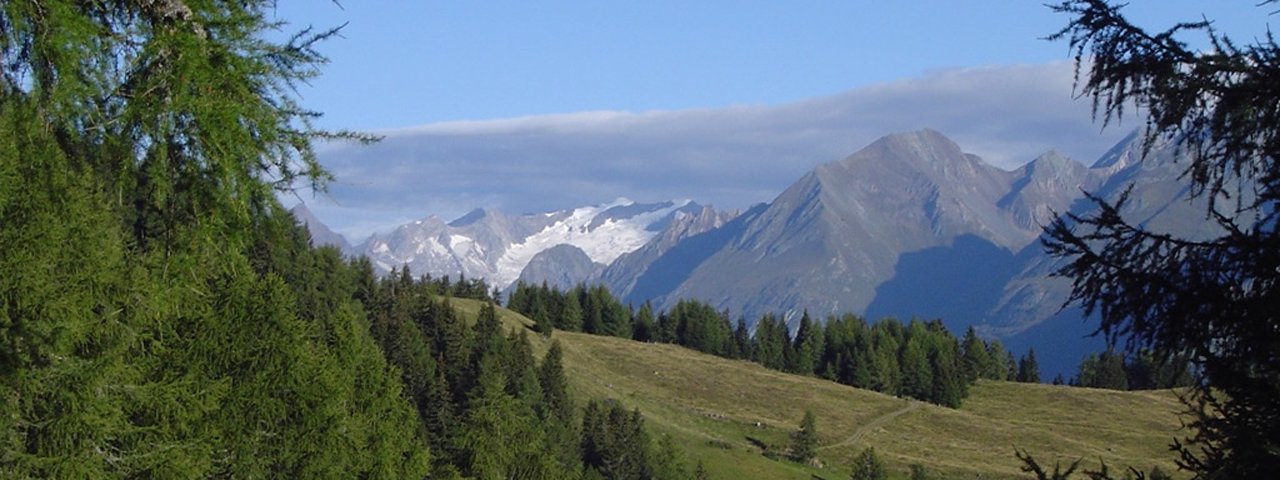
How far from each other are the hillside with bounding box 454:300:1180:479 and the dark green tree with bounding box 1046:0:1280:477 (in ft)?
378

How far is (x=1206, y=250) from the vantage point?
9.58 meters

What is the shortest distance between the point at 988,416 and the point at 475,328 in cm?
8020

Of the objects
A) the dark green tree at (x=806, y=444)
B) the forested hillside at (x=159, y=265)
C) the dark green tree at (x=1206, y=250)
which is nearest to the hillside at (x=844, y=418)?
the dark green tree at (x=806, y=444)

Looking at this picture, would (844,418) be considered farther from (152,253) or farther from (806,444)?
(152,253)

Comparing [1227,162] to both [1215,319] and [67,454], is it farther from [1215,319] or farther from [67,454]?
[67,454]

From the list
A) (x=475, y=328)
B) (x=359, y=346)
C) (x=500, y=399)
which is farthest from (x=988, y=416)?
(x=359, y=346)

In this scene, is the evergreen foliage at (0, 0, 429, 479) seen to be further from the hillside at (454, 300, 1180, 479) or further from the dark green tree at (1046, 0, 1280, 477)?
the hillside at (454, 300, 1180, 479)

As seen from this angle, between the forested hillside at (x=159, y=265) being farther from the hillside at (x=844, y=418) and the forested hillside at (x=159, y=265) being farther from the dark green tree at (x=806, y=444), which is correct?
the dark green tree at (x=806, y=444)

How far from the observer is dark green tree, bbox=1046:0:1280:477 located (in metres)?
9.31

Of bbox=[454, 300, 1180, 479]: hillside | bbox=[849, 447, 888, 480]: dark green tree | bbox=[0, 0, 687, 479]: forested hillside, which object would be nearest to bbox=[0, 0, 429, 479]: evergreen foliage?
bbox=[0, 0, 687, 479]: forested hillside

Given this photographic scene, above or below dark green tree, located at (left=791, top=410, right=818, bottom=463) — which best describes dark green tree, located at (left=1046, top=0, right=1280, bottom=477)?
above

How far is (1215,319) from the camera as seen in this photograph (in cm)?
946

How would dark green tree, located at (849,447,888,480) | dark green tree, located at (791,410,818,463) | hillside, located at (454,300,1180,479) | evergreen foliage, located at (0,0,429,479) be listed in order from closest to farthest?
evergreen foliage, located at (0,0,429,479), dark green tree, located at (849,447,888,480), dark green tree, located at (791,410,818,463), hillside, located at (454,300,1180,479)

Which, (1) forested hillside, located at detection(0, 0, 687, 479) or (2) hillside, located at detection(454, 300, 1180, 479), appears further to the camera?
(2) hillside, located at detection(454, 300, 1180, 479)
